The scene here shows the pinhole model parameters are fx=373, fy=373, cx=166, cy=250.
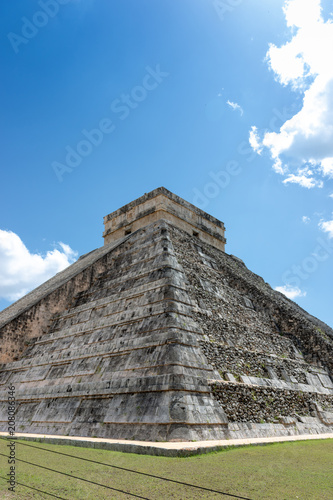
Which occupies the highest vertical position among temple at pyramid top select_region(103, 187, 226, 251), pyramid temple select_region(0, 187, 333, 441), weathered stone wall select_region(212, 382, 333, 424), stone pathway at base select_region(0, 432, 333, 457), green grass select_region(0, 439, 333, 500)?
temple at pyramid top select_region(103, 187, 226, 251)

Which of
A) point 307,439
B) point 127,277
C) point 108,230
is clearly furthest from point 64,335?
point 108,230

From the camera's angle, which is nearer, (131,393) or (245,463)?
(245,463)

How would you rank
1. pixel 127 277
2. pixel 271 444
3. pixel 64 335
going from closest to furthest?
1. pixel 271 444
2. pixel 64 335
3. pixel 127 277

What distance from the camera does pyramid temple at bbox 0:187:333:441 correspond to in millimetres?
6367

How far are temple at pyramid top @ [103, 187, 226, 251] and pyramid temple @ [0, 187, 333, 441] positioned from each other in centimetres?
203

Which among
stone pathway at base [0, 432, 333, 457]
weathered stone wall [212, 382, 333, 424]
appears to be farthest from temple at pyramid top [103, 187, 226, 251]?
stone pathway at base [0, 432, 333, 457]

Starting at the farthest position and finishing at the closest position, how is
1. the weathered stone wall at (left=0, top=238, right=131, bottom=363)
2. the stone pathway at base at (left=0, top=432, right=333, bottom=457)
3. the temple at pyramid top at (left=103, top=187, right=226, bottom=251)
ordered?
the temple at pyramid top at (left=103, top=187, right=226, bottom=251) → the weathered stone wall at (left=0, top=238, right=131, bottom=363) → the stone pathway at base at (left=0, top=432, right=333, bottom=457)

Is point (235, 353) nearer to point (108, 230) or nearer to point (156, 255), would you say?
point (156, 255)

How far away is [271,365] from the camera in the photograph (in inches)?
370

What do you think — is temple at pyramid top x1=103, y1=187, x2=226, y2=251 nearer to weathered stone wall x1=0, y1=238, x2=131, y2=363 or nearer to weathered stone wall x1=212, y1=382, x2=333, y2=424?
weathered stone wall x1=0, y1=238, x2=131, y2=363

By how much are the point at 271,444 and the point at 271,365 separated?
3.10 meters

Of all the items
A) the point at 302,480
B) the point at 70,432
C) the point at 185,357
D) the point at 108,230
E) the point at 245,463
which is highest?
the point at 108,230

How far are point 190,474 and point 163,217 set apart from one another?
1216 centimetres

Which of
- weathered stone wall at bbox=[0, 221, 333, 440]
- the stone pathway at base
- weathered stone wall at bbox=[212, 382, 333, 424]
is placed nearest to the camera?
the stone pathway at base
